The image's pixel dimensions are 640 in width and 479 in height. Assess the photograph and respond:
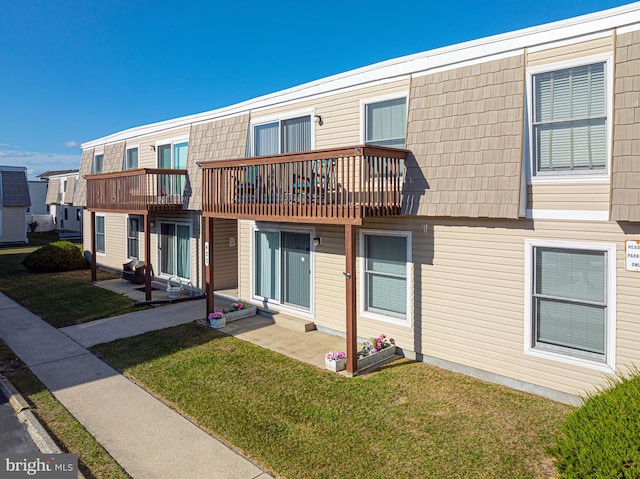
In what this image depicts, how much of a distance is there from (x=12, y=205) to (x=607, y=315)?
35.7 metres

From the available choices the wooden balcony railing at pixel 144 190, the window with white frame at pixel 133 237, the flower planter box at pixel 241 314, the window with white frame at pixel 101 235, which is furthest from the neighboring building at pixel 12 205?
the flower planter box at pixel 241 314

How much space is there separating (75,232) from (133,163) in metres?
25.8

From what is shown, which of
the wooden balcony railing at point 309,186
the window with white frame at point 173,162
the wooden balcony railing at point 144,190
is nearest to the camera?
the wooden balcony railing at point 309,186

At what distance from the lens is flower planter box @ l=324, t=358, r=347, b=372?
7.44 m

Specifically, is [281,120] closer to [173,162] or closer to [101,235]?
[173,162]

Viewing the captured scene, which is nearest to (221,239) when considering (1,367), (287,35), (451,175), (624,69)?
(1,367)

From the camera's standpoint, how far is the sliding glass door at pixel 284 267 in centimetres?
1020

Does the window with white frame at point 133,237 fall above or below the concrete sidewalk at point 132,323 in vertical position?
above

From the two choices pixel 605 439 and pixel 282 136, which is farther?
pixel 282 136

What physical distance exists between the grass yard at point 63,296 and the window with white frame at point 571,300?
996 centimetres

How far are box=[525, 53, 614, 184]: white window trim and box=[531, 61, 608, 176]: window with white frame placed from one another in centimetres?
4

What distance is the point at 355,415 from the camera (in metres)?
5.90

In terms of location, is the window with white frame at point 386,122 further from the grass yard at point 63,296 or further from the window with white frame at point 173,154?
the grass yard at point 63,296
